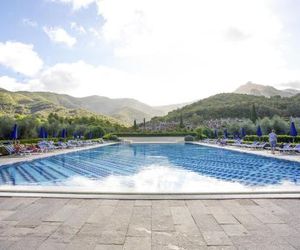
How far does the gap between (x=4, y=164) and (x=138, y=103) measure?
184220mm

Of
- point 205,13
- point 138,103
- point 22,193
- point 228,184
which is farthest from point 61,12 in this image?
point 138,103

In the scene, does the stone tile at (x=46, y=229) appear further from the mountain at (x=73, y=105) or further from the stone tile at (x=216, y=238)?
the mountain at (x=73, y=105)

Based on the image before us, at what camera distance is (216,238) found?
317 centimetres

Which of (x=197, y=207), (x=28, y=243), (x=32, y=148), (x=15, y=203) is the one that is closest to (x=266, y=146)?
(x=32, y=148)

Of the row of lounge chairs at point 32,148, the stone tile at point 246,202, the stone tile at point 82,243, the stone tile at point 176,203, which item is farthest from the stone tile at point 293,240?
the row of lounge chairs at point 32,148

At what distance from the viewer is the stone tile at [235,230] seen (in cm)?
331

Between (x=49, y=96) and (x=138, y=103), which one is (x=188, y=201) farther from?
(x=138, y=103)

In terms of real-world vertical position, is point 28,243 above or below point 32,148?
below

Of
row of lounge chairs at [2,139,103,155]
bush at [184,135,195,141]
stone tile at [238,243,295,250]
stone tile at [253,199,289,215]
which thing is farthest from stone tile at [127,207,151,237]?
bush at [184,135,195,141]

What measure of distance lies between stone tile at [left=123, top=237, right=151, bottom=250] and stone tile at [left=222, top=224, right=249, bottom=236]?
0.97m

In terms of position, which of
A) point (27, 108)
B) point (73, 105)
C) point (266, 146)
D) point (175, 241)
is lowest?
point (175, 241)

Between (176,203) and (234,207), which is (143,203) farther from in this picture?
(234,207)

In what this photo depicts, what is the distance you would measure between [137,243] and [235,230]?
4.01 feet

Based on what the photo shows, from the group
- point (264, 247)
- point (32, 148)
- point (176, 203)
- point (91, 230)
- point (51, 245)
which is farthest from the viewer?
point (32, 148)
